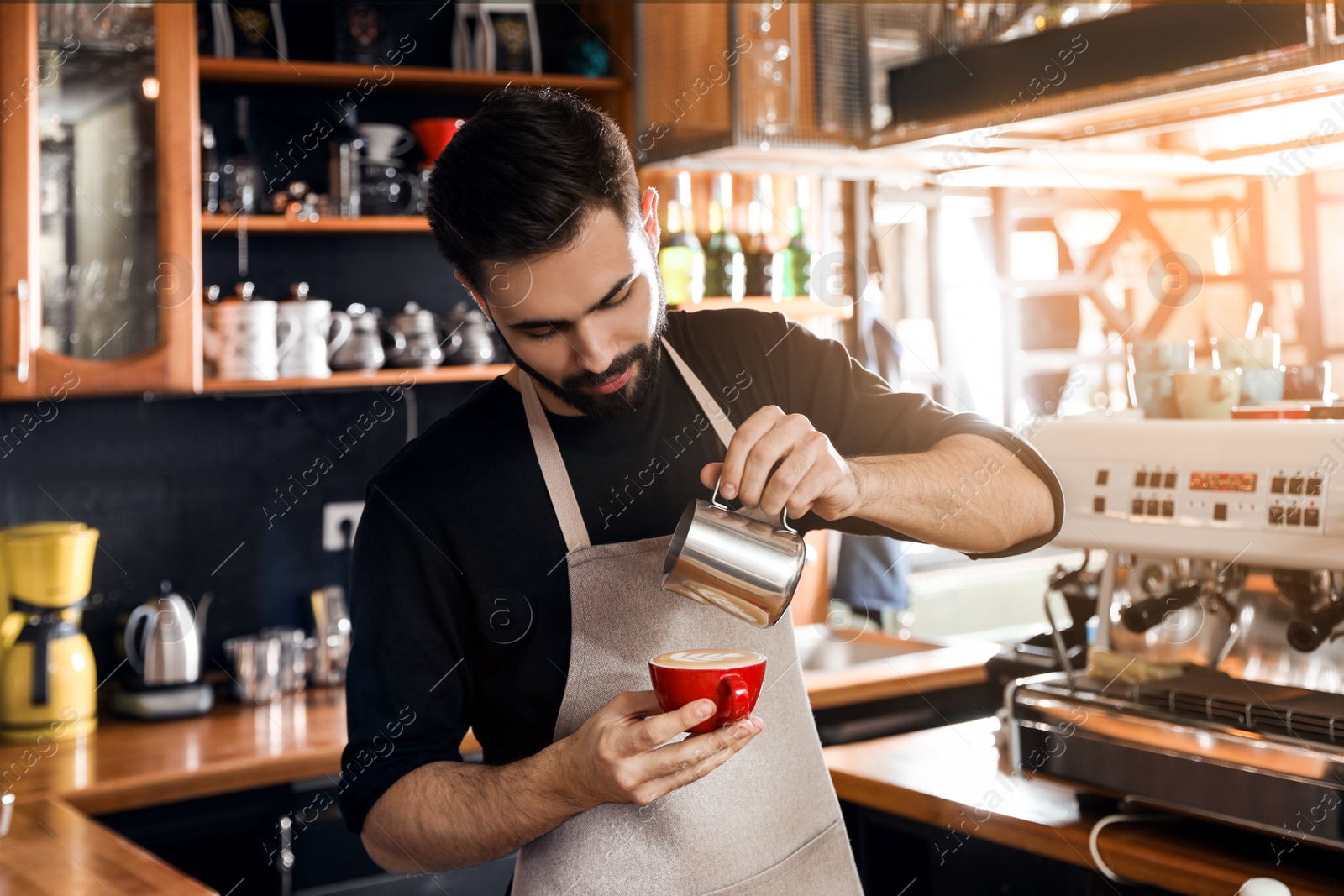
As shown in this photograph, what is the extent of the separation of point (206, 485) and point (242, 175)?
2.24 feet

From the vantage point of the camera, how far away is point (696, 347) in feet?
4.59

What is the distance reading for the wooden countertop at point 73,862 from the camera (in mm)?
1552

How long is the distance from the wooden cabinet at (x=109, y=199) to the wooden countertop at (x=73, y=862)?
85 cm

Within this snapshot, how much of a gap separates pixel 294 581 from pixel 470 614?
5.70 feet

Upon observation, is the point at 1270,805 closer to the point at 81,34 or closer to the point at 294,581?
the point at 294,581

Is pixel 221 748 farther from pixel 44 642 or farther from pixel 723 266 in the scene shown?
pixel 723 266

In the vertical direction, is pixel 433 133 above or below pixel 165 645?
above

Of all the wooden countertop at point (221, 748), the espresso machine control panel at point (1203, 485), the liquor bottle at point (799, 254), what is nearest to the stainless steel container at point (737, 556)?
the espresso machine control panel at point (1203, 485)

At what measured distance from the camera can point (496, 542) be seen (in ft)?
4.09

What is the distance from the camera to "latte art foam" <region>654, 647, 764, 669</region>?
1.03 m

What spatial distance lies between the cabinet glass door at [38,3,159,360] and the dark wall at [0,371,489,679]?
313mm

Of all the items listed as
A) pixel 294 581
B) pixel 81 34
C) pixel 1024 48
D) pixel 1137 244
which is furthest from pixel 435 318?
pixel 1137 244

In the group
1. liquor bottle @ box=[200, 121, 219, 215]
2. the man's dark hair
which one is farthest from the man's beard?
liquor bottle @ box=[200, 121, 219, 215]

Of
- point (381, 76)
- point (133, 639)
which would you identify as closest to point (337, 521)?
point (133, 639)
